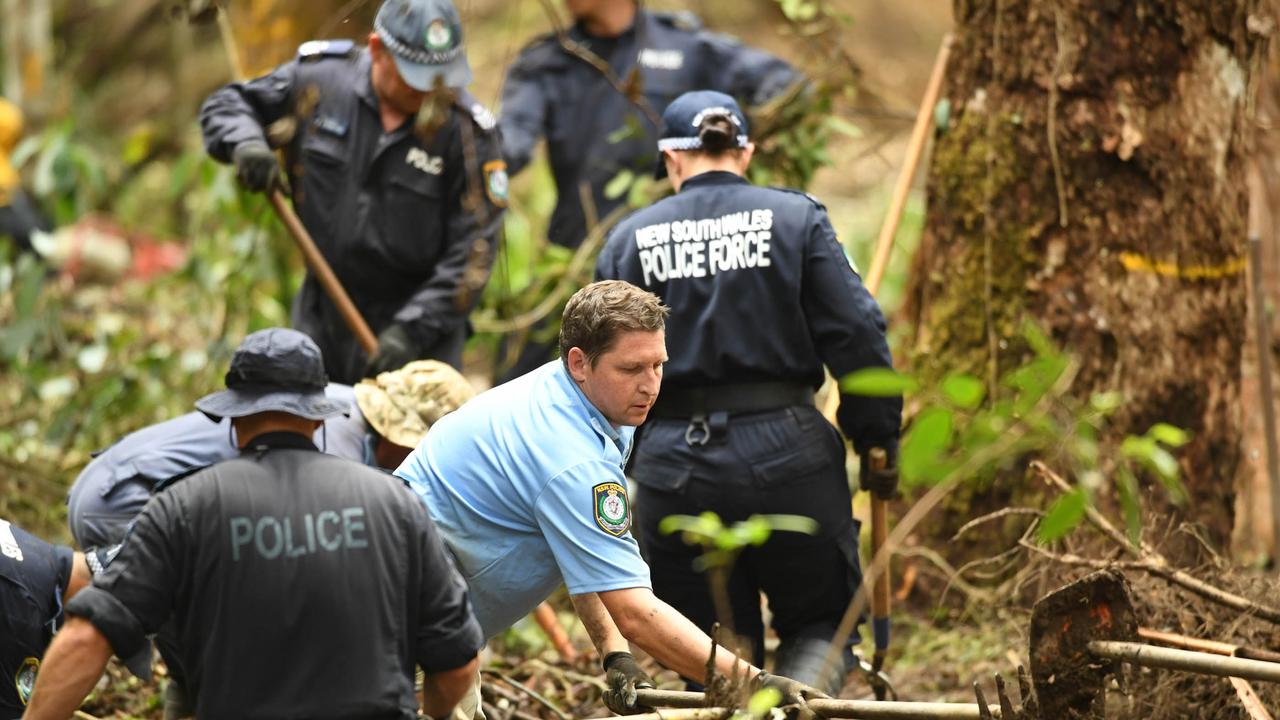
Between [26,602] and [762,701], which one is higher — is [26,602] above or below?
above

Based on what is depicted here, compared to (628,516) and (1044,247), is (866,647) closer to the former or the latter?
(1044,247)

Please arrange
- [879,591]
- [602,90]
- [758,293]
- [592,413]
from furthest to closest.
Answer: [602,90], [879,591], [758,293], [592,413]

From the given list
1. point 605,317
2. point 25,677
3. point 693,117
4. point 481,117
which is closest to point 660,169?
point 693,117

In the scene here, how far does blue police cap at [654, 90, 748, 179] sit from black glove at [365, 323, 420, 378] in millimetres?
1369

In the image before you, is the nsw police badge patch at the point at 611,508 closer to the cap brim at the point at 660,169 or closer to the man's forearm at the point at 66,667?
the man's forearm at the point at 66,667

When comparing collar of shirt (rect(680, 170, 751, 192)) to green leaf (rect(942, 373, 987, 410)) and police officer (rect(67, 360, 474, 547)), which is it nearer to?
police officer (rect(67, 360, 474, 547))

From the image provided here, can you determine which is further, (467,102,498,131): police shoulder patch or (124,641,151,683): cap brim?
(467,102,498,131): police shoulder patch

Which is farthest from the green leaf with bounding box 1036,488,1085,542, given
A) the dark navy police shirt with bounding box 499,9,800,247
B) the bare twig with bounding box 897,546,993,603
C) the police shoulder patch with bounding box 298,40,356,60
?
the dark navy police shirt with bounding box 499,9,800,247

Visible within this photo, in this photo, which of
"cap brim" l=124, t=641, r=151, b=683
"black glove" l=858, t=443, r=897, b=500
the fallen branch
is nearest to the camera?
"cap brim" l=124, t=641, r=151, b=683

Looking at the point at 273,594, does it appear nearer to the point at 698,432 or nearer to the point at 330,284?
the point at 698,432

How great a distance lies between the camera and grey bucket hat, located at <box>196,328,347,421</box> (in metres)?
3.38

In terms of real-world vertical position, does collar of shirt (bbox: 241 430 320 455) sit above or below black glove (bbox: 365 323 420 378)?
above

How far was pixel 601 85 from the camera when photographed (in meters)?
7.28

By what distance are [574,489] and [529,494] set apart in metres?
0.14
